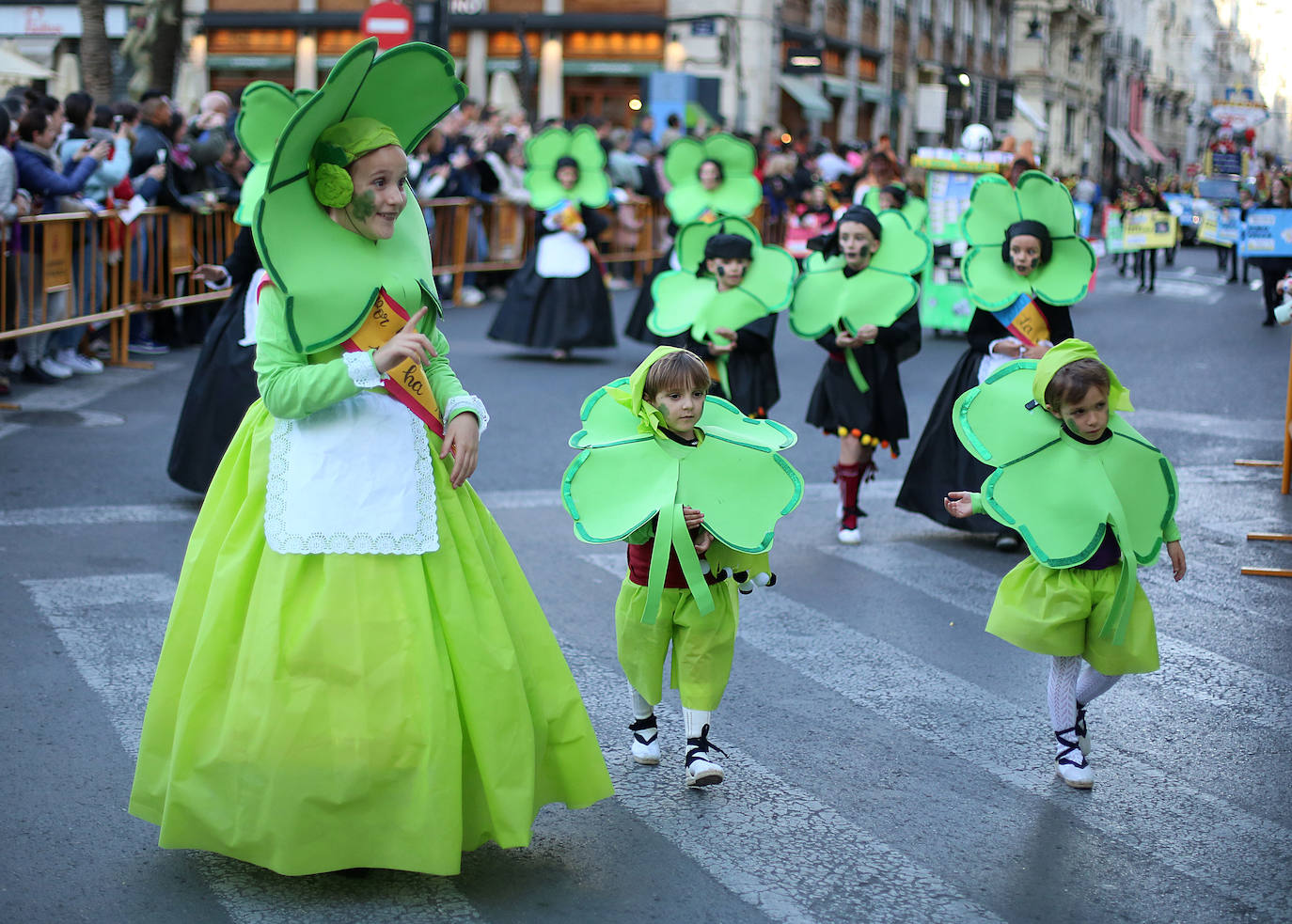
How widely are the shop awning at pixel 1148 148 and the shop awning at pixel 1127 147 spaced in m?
1.63

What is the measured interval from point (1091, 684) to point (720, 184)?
7.42m

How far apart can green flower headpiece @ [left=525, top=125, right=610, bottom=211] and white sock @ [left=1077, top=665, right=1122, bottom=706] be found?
892 centimetres

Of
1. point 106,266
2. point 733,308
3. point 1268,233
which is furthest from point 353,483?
point 1268,233

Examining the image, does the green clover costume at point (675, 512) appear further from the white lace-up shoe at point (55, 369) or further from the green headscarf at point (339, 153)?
the white lace-up shoe at point (55, 369)

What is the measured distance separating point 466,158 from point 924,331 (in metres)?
5.44

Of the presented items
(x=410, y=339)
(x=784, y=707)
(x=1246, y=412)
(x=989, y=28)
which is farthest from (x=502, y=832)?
(x=989, y=28)

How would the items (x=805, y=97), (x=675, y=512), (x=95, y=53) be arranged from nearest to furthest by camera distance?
(x=675, y=512) < (x=95, y=53) < (x=805, y=97)

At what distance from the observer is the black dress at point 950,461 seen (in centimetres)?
728

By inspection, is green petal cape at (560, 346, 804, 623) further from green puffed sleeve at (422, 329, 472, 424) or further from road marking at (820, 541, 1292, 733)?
road marking at (820, 541, 1292, 733)

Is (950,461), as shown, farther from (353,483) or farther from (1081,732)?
(353,483)

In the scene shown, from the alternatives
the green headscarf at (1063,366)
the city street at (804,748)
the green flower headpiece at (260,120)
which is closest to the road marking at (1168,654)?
the city street at (804,748)

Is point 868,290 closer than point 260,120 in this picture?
No

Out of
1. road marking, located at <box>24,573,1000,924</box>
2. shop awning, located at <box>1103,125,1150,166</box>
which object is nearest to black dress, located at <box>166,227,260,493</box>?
road marking, located at <box>24,573,1000,924</box>

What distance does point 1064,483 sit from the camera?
4.38 metres
